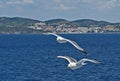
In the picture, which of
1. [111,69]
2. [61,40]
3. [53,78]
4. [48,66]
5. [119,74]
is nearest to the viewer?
[61,40]

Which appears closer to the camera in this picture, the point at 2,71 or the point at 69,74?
the point at 69,74

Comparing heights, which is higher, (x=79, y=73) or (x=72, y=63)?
(x=72, y=63)

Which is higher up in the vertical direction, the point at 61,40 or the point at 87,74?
the point at 61,40

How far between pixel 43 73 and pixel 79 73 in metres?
8.57

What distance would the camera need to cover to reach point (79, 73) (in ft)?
361

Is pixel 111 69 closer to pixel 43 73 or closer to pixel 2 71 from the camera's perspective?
pixel 43 73

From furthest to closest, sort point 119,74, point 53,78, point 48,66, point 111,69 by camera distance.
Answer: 1. point 48,66
2. point 111,69
3. point 119,74
4. point 53,78

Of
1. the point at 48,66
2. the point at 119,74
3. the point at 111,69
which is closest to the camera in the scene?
the point at 119,74

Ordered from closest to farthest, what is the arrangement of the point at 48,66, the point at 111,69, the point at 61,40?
1. the point at 61,40
2. the point at 111,69
3. the point at 48,66

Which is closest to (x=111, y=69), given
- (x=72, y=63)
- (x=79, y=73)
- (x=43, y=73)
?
(x=79, y=73)

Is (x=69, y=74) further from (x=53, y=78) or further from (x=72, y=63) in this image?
(x=72, y=63)

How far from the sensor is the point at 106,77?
100312 mm

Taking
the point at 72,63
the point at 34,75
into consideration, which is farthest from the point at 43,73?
the point at 72,63

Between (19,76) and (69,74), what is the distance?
12.0 meters
